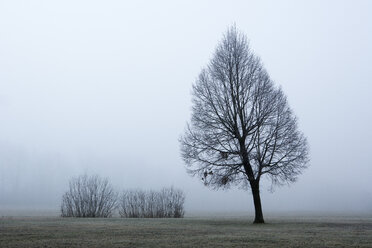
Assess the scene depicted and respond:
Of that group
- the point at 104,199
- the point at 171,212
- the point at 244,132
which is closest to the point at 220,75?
the point at 244,132

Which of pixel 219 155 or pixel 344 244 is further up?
pixel 219 155

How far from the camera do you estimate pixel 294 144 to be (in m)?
27.6

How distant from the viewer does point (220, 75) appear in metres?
29.4

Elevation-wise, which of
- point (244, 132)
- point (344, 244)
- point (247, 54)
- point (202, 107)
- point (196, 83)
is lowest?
point (344, 244)

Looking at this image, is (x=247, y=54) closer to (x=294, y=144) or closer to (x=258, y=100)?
(x=258, y=100)

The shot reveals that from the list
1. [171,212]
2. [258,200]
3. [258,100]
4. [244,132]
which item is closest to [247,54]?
[258,100]

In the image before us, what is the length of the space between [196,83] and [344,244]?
62.8 feet

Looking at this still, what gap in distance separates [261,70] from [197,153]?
8.00m

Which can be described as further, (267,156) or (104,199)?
(104,199)

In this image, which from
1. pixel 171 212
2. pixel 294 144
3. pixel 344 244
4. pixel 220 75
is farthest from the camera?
pixel 171 212

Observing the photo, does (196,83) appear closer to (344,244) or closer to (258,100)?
(258,100)

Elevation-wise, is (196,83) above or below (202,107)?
above

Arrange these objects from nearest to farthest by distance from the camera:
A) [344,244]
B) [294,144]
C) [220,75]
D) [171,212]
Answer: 1. [344,244]
2. [294,144]
3. [220,75]
4. [171,212]

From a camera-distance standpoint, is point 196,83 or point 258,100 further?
point 196,83
